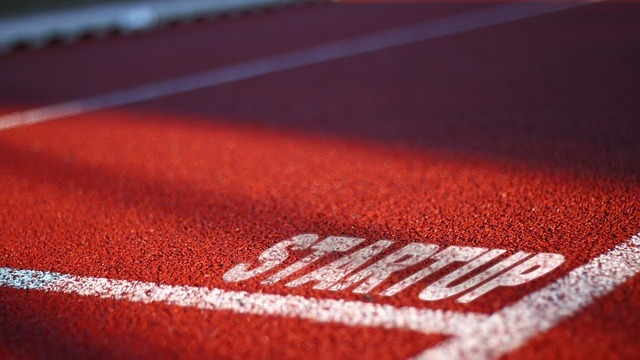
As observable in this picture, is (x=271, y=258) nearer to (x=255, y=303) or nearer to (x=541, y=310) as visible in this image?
(x=255, y=303)

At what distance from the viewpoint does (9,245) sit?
2.60 meters

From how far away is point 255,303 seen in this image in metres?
1.99

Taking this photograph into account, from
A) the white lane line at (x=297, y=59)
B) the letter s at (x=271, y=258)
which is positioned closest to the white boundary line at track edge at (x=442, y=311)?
the letter s at (x=271, y=258)

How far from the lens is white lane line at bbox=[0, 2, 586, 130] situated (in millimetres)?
5008

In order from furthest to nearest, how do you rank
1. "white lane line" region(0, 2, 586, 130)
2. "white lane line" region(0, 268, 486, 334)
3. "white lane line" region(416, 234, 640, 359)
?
1. "white lane line" region(0, 2, 586, 130)
2. "white lane line" region(0, 268, 486, 334)
3. "white lane line" region(416, 234, 640, 359)

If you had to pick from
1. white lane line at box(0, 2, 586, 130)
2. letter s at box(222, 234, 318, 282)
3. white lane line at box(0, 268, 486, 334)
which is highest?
white lane line at box(0, 2, 586, 130)

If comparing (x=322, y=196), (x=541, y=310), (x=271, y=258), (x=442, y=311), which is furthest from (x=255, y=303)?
(x=322, y=196)

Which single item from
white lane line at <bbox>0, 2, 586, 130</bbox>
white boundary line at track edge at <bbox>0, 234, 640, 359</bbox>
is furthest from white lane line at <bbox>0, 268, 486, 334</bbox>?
white lane line at <bbox>0, 2, 586, 130</bbox>

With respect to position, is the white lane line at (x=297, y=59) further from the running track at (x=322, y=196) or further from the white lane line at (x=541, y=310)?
the white lane line at (x=541, y=310)

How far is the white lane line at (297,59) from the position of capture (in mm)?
5008

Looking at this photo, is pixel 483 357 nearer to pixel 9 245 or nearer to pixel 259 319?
pixel 259 319

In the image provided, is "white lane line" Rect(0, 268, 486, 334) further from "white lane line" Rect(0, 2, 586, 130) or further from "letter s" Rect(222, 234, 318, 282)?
"white lane line" Rect(0, 2, 586, 130)

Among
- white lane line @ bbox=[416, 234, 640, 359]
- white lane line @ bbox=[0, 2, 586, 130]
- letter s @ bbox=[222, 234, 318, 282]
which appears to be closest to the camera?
white lane line @ bbox=[416, 234, 640, 359]

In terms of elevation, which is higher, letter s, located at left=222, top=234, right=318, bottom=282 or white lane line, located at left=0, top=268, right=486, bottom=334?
letter s, located at left=222, top=234, right=318, bottom=282
